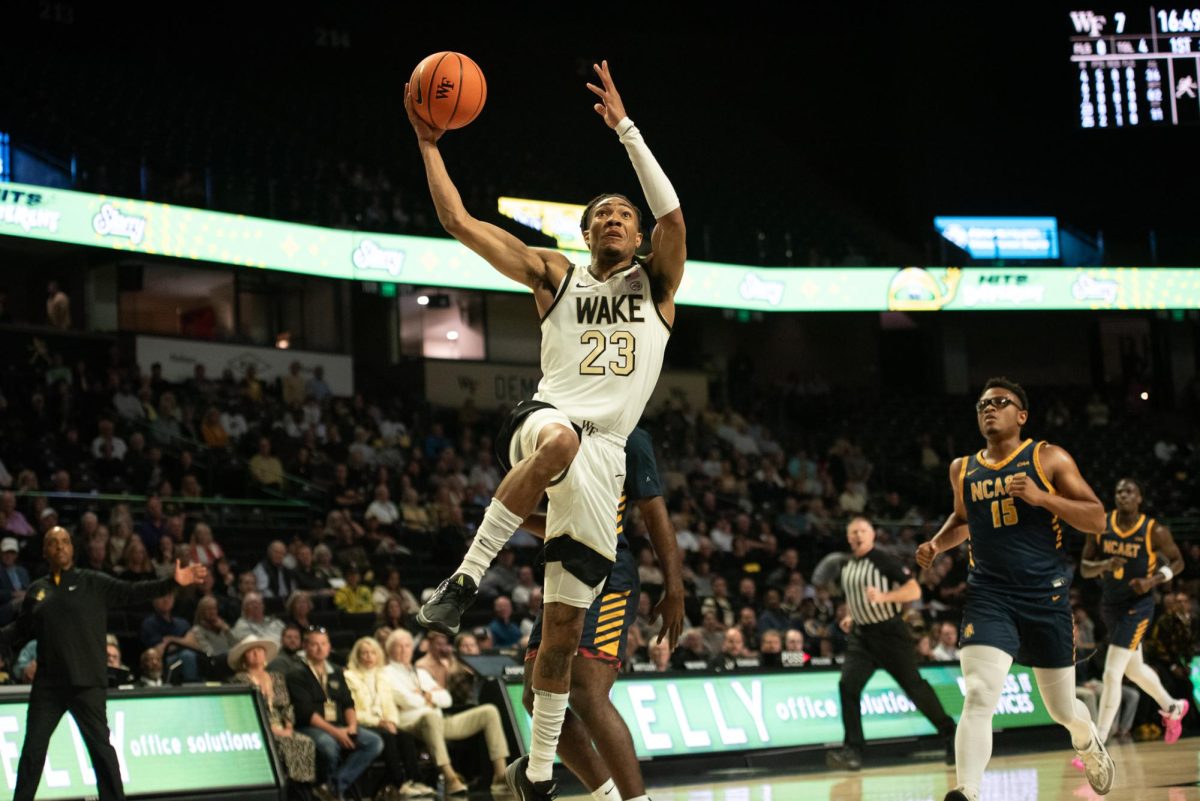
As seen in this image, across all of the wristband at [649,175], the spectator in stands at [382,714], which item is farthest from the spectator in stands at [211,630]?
the wristband at [649,175]

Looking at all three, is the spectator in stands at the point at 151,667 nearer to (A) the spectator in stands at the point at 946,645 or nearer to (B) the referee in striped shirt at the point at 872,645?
(B) the referee in striped shirt at the point at 872,645

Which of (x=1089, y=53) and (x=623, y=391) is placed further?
(x=1089, y=53)

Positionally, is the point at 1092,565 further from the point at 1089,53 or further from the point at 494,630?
the point at 1089,53

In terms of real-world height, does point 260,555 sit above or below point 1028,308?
below

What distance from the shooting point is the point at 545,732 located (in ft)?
17.4

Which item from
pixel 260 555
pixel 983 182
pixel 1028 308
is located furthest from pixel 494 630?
pixel 983 182

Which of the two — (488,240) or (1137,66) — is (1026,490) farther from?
(1137,66)

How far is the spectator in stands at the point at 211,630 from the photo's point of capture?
41.1ft

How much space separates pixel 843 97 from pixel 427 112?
31174 mm

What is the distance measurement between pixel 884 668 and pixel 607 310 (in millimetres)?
7258

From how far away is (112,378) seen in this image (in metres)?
20.4

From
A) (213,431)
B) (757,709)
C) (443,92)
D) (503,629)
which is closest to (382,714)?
(757,709)

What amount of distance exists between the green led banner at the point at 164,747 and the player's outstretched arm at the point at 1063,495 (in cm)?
622

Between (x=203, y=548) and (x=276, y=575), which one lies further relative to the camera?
(x=276, y=575)
